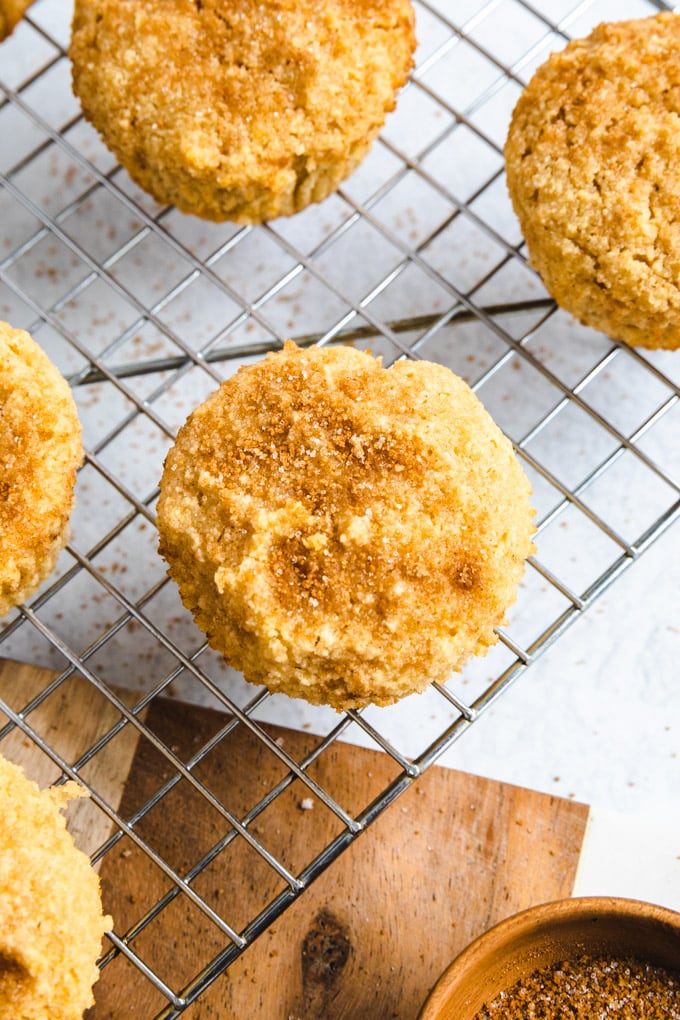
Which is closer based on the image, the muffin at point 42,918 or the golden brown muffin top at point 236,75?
the muffin at point 42,918

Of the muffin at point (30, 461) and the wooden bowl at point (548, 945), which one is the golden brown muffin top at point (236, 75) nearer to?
the muffin at point (30, 461)

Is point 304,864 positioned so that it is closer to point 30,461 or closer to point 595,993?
point 595,993

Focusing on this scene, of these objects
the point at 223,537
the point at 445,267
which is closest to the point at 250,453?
the point at 223,537

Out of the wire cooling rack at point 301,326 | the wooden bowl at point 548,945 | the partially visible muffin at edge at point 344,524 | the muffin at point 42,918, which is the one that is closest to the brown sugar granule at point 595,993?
the wooden bowl at point 548,945

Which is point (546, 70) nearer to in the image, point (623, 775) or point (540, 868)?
point (623, 775)

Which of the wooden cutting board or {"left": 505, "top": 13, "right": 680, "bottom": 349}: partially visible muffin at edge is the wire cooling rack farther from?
{"left": 505, "top": 13, "right": 680, "bottom": 349}: partially visible muffin at edge
